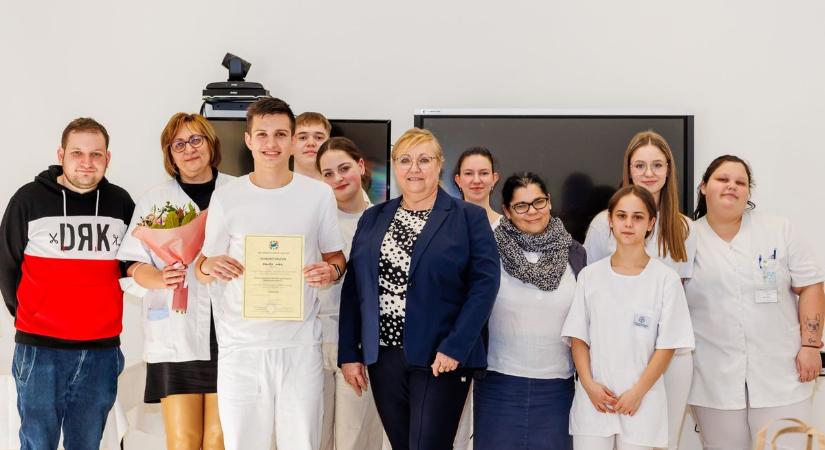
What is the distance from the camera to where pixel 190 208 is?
101 inches

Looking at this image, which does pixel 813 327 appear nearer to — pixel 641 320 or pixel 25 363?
pixel 641 320

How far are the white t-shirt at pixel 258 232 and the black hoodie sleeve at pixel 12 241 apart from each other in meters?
0.85

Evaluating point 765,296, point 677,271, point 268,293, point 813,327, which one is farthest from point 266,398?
point 813,327

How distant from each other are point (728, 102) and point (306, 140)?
2.49m

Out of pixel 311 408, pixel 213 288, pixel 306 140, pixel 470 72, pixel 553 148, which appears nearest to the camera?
pixel 311 408

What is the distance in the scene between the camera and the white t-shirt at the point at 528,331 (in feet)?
8.41

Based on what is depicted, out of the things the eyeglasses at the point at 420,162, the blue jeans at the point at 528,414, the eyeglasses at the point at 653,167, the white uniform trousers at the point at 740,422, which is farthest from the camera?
the eyeglasses at the point at 653,167

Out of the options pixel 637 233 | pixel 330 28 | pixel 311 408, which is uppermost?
pixel 330 28

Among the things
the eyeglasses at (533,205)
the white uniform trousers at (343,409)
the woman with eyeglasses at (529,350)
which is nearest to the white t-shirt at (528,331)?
the woman with eyeglasses at (529,350)

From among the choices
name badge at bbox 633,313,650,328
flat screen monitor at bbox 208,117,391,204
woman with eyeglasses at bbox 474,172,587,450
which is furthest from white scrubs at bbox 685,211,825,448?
flat screen monitor at bbox 208,117,391,204

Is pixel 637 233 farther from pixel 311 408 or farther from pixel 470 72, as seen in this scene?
pixel 470 72

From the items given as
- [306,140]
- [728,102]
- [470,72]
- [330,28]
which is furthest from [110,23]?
[728,102]

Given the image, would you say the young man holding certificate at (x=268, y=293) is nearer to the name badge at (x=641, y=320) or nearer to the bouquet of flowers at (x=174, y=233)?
the bouquet of flowers at (x=174, y=233)

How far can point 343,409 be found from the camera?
2895mm
